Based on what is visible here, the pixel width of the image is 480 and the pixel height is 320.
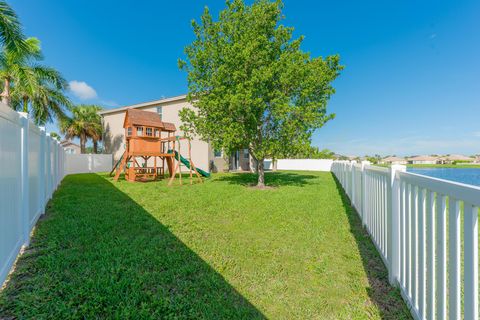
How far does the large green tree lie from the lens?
865 centimetres

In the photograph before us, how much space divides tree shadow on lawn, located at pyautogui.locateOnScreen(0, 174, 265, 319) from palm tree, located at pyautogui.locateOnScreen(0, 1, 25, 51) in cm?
917

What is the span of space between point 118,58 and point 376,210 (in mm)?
24491

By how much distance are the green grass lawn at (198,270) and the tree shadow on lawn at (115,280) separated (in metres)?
0.01

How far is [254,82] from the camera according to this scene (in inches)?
333

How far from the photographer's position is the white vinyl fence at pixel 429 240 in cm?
118

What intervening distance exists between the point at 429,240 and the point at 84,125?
26086 millimetres

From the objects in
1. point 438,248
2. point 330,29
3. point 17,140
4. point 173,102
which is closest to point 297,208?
point 438,248

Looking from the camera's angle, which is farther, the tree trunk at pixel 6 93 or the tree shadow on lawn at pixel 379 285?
the tree trunk at pixel 6 93

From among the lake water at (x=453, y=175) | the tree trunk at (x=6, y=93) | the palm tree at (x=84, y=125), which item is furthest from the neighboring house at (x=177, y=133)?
the lake water at (x=453, y=175)

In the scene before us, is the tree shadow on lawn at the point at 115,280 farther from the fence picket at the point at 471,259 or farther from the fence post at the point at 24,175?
the fence picket at the point at 471,259

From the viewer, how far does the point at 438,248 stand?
Result: 4.93 ft

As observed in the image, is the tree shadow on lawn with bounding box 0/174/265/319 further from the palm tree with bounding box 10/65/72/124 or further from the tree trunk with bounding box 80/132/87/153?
the tree trunk with bounding box 80/132/87/153

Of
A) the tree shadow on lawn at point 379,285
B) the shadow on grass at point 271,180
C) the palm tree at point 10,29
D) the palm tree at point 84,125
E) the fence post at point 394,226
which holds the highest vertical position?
the palm tree at point 10,29

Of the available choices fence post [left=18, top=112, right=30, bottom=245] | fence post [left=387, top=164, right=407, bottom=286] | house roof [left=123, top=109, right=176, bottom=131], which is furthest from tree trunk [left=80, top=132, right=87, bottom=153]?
fence post [left=387, top=164, right=407, bottom=286]
